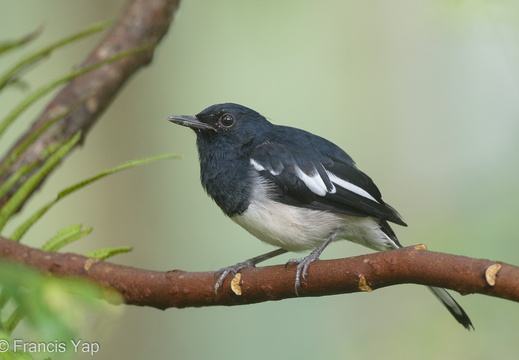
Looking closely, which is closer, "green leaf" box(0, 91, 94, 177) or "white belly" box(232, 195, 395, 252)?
"green leaf" box(0, 91, 94, 177)

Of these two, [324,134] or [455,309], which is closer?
[455,309]

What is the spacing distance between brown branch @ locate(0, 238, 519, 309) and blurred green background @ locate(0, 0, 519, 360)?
9.27ft

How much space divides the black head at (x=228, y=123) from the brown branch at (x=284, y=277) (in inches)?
40.1

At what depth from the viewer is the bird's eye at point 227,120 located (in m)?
3.21

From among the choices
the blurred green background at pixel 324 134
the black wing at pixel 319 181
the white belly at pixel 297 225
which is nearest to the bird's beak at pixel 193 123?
the black wing at pixel 319 181

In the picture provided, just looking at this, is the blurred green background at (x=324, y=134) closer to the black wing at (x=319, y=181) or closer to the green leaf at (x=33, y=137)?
the black wing at (x=319, y=181)

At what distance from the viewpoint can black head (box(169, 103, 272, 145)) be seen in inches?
125

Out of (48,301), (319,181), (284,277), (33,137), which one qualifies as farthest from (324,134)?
(48,301)

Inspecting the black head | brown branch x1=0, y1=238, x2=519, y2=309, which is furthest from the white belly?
brown branch x1=0, y1=238, x2=519, y2=309

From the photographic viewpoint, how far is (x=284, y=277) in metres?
2.13

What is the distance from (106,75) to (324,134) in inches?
152

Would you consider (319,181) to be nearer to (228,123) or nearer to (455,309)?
(228,123)

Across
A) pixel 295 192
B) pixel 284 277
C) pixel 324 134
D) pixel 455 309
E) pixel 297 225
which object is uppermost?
pixel 324 134

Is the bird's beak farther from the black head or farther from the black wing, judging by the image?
the black wing
